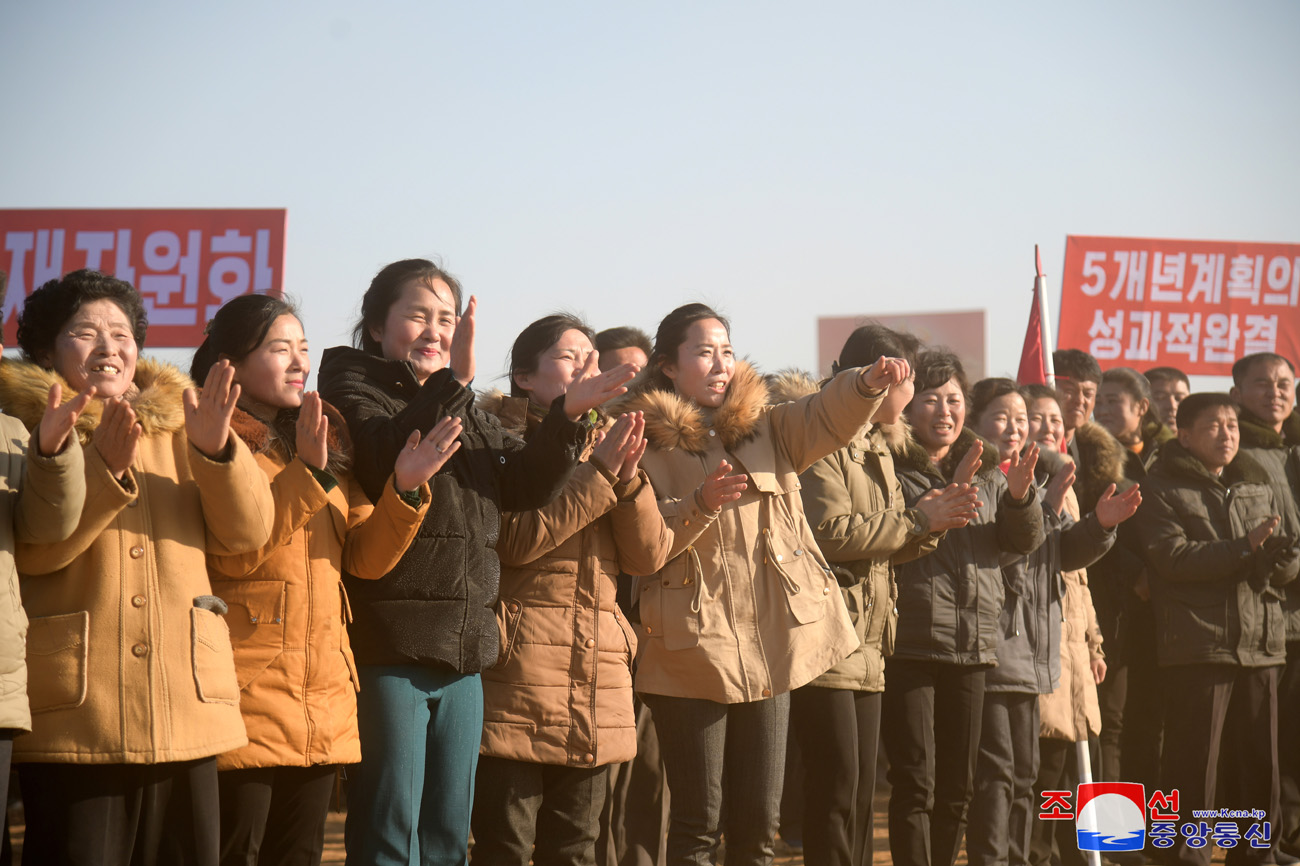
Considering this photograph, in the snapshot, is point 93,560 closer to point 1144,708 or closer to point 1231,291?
point 1144,708

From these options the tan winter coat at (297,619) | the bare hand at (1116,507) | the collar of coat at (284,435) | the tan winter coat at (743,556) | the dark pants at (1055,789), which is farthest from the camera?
the dark pants at (1055,789)

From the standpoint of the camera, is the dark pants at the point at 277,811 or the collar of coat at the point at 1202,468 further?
the collar of coat at the point at 1202,468

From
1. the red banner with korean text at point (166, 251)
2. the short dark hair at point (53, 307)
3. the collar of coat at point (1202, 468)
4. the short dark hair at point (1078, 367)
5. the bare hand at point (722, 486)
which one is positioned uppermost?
the red banner with korean text at point (166, 251)

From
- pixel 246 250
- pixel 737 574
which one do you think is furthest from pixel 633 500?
pixel 246 250

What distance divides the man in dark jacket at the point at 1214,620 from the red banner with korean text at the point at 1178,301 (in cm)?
470

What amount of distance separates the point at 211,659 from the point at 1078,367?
5.84m

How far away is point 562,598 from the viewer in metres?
3.85

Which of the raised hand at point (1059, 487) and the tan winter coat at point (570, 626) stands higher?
the raised hand at point (1059, 487)

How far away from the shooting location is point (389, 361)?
3701 mm

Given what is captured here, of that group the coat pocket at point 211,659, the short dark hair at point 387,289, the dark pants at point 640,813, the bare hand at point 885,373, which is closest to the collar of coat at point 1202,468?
the bare hand at point 885,373

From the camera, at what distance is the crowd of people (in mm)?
2896

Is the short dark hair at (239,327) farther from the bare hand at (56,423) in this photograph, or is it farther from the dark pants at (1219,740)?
the dark pants at (1219,740)

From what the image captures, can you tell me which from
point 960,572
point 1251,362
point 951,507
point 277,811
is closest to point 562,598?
point 277,811

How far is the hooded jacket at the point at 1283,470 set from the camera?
261 inches
